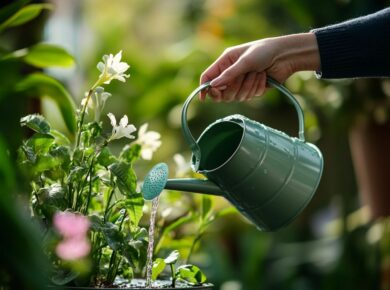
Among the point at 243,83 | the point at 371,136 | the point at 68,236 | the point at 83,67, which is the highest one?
the point at 83,67

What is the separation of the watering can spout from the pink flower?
0.69 feet

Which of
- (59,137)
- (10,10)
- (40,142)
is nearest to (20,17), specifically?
(10,10)

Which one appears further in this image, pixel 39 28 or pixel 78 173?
pixel 39 28

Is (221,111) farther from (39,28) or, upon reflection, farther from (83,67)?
(39,28)

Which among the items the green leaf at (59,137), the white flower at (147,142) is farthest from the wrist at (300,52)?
the green leaf at (59,137)

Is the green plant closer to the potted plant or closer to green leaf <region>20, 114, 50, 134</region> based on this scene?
the potted plant

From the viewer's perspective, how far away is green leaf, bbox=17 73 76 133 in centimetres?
151

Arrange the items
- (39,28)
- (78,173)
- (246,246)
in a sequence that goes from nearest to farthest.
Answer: (78,173), (39,28), (246,246)

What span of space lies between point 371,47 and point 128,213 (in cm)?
51

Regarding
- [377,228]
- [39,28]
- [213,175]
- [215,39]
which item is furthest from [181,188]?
[215,39]

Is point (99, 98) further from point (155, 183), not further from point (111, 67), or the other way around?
point (155, 183)

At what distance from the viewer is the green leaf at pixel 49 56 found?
156cm

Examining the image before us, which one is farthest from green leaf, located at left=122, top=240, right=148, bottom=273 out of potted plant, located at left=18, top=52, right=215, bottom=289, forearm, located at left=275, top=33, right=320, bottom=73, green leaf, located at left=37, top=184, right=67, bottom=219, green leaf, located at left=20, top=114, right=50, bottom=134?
forearm, located at left=275, top=33, right=320, bottom=73

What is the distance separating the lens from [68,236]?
3.03ft
